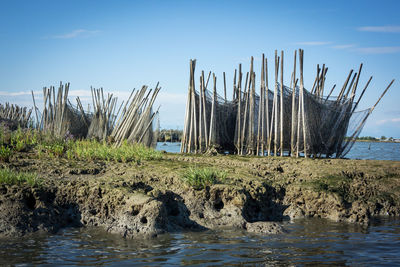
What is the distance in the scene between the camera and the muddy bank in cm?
559

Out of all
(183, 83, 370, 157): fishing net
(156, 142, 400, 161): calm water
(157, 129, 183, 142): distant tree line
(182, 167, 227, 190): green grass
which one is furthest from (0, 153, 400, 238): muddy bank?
(157, 129, 183, 142): distant tree line

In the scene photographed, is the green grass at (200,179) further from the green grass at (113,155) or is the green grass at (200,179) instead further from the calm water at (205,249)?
the green grass at (113,155)

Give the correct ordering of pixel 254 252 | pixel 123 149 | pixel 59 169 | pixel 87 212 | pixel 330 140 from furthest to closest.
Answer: pixel 330 140 → pixel 123 149 → pixel 59 169 → pixel 87 212 → pixel 254 252

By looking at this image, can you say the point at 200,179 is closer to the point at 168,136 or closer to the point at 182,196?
the point at 182,196

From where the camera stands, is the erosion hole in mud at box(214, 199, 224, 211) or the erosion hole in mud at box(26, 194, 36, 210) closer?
the erosion hole in mud at box(26, 194, 36, 210)

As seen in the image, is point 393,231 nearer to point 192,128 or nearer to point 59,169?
point 59,169

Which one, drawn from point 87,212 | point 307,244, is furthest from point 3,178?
point 307,244

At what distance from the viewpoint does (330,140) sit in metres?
11.7

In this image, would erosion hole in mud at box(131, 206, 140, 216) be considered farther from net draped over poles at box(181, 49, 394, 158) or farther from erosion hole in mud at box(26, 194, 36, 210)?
net draped over poles at box(181, 49, 394, 158)

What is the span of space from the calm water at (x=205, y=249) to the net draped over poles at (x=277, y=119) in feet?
18.6

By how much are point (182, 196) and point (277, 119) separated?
571 centimetres

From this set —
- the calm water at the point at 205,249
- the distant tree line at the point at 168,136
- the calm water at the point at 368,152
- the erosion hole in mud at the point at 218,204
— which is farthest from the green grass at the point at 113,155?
the distant tree line at the point at 168,136

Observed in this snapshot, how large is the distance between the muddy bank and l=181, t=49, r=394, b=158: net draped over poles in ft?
6.57

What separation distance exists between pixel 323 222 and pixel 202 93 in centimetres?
653
